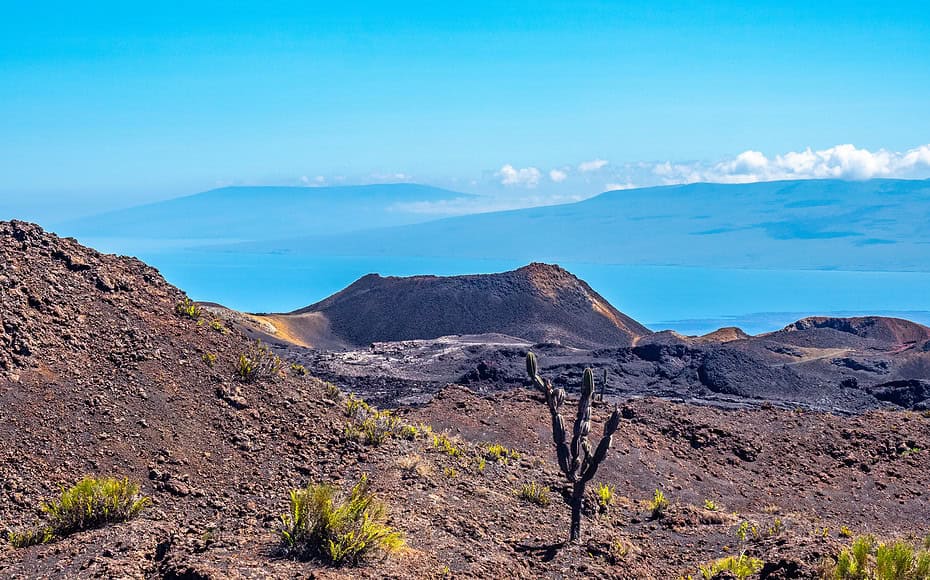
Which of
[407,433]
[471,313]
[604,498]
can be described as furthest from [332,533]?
[471,313]

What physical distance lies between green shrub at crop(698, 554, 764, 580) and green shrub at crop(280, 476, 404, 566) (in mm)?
3649

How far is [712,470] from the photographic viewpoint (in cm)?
1811

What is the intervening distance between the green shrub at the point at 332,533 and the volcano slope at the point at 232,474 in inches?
6.9

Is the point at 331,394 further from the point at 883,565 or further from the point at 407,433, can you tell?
the point at 883,565

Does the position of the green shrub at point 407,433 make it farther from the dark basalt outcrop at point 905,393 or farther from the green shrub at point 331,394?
the dark basalt outcrop at point 905,393

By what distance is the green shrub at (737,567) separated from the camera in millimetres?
9438

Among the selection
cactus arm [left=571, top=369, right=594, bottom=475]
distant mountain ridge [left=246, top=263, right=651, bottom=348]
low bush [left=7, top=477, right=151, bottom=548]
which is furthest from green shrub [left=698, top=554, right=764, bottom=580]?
distant mountain ridge [left=246, top=263, right=651, bottom=348]

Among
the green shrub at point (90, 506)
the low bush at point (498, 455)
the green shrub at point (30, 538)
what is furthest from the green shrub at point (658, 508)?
the green shrub at point (30, 538)

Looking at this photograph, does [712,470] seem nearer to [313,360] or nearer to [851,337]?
[313,360]

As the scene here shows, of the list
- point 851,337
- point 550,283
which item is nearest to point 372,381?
point 550,283

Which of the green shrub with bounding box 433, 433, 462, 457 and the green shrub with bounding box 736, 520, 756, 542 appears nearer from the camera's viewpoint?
the green shrub with bounding box 736, 520, 756, 542

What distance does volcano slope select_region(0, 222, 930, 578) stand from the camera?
8.88 metres

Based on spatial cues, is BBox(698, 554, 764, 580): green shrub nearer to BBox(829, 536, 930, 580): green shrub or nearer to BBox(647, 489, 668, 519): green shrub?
BBox(829, 536, 930, 580): green shrub

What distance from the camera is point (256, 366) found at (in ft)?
43.3
